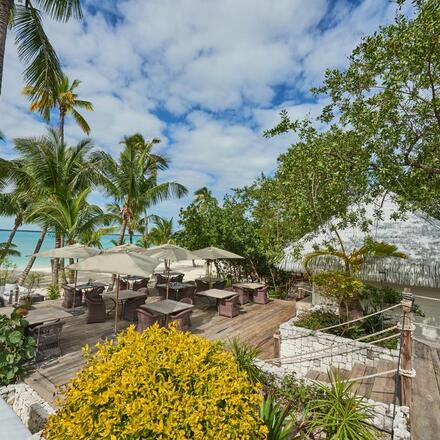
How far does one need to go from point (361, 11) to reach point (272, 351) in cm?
899

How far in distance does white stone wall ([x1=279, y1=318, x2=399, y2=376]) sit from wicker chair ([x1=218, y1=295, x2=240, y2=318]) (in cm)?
306

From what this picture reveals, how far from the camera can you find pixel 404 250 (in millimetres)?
8875

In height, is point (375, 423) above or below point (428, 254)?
below

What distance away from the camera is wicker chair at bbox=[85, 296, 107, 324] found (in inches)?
349

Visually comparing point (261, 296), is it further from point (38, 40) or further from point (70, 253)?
point (38, 40)

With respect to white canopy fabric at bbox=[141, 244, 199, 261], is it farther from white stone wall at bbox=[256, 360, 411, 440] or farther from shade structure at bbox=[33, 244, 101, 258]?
white stone wall at bbox=[256, 360, 411, 440]

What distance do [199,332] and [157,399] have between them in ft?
21.5

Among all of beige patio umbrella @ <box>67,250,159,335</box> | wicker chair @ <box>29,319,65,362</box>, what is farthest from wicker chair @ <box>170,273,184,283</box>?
wicker chair @ <box>29,319,65,362</box>

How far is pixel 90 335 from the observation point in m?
7.86

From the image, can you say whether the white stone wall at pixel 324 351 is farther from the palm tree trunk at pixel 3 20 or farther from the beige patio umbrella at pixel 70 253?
the palm tree trunk at pixel 3 20

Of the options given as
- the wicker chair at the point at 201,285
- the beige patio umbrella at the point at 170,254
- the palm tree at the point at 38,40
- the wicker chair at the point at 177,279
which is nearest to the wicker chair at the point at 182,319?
the beige patio umbrella at the point at 170,254

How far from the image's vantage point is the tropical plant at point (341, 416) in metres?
3.76

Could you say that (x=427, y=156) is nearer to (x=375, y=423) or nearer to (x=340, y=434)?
(x=375, y=423)

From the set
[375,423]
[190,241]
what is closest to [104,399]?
[375,423]
